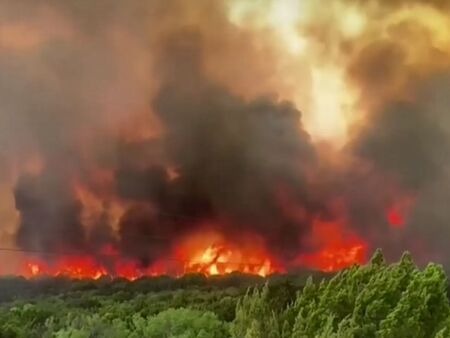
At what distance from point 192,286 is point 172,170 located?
0.98m

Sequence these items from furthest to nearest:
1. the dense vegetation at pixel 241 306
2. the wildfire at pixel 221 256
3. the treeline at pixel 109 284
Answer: the wildfire at pixel 221 256 < the treeline at pixel 109 284 < the dense vegetation at pixel 241 306

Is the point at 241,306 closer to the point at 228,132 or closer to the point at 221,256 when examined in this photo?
the point at 221,256

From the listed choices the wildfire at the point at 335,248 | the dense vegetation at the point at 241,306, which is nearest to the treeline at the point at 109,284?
the dense vegetation at the point at 241,306

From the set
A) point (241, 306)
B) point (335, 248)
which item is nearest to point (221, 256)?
point (241, 306)

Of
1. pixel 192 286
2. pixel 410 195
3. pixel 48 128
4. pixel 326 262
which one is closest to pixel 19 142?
pixel 48 128

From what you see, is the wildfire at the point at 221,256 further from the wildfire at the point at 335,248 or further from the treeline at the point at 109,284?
the wildfire at the point at 335,248

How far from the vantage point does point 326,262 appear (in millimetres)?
8320

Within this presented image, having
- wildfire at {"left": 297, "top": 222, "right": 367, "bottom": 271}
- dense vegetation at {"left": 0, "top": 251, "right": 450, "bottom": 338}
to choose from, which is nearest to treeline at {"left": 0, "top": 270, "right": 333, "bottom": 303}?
dense vegetation at {"left": 0, "top": 251, "right": 450, "bottom": 338}

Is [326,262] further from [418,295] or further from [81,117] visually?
[81,117]

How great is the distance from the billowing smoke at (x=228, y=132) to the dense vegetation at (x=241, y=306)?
0.28m

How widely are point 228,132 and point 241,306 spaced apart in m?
1.47

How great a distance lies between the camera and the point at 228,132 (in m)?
8.40

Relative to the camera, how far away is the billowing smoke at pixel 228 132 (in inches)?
324

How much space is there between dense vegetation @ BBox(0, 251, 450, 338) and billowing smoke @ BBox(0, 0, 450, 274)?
11.1 inches
